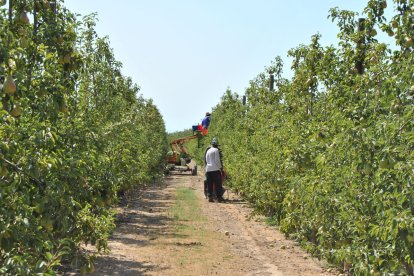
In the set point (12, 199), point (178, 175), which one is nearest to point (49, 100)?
point (12, 199)

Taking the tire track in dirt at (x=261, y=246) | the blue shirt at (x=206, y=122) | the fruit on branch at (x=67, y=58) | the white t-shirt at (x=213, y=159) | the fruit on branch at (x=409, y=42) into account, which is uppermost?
the blue shirt at (x=206, y=122)

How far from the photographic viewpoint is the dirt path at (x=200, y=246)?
26.3 feet

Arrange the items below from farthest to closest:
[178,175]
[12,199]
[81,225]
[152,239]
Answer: [178,175] < [152,239] < [81,225] < [12,199]

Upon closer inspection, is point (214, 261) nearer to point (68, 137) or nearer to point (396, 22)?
point (68, 137)

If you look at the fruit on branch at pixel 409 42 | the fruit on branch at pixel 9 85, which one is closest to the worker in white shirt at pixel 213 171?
the fruit on branch at pixel 409 42

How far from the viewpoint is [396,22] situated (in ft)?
16.8

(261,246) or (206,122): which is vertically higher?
(206,122)

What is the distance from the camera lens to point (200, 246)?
9.65 meters

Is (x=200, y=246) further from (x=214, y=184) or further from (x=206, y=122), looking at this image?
(x=206, y=122)

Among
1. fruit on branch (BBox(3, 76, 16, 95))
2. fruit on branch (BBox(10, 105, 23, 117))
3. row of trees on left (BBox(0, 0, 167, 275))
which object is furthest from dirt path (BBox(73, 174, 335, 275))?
fruit on branch (BBox(3, 76, 16, 95))

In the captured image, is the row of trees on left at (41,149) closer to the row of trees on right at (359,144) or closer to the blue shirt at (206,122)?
the row of trees on right at (359,144)

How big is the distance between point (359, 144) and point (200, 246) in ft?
17.7

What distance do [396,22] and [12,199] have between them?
12.3 ft

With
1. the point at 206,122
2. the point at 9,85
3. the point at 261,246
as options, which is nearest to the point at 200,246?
the point at 261,246
